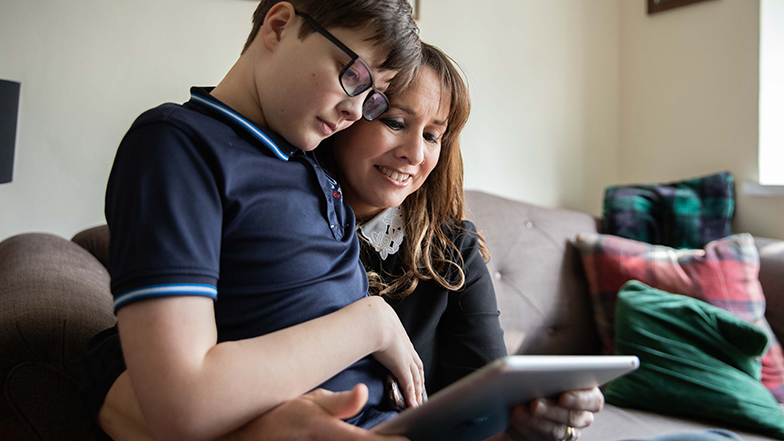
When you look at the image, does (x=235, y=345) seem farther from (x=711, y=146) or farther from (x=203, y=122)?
(x=711, y=146)

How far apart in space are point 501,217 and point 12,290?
4.78 feet

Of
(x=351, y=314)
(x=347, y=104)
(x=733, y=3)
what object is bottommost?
(x=351, y=314)

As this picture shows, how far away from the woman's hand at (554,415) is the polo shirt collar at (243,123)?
514 mm

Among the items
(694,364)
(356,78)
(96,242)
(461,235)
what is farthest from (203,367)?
(694,364)

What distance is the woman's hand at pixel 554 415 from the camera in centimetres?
76

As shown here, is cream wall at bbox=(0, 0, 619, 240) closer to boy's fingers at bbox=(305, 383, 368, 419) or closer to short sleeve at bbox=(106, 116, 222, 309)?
short sleeve at bbox=(106, 116, 222, 309)

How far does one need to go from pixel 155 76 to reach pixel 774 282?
6.96ft

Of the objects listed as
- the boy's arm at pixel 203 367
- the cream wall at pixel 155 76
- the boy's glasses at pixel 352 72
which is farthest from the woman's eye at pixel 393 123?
the cream wall at pixel 155 76

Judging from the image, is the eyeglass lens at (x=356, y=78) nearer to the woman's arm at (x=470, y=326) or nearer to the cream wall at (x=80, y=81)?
the woman's arm at (x=470, y=326)

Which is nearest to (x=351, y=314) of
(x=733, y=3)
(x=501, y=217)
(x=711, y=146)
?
(x=501, y=217)

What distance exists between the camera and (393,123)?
3.48 ft

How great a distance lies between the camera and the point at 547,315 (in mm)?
1874

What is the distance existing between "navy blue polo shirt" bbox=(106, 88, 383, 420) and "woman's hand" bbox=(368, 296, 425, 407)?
1.5 inches

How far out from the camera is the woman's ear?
0.76m
